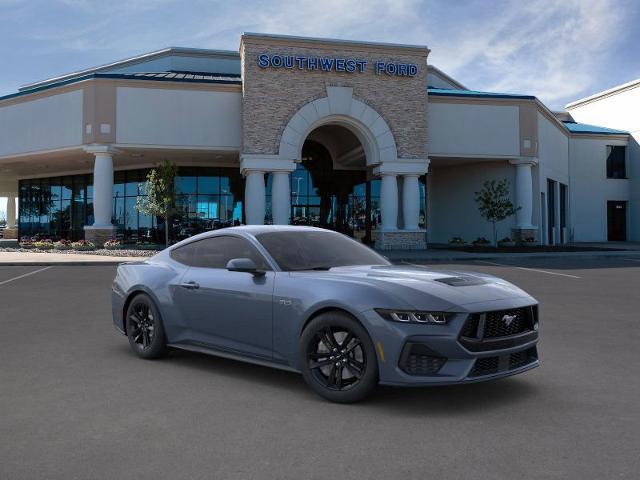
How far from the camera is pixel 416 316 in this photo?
462cm

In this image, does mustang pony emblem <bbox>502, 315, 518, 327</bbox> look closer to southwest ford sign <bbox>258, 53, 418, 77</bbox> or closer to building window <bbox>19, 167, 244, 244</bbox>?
southwest ford sign <bbox>258, 53, 418, 77</bbox>

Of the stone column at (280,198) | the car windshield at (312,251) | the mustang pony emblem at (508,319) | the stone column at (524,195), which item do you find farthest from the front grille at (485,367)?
the stone column at (524,195)

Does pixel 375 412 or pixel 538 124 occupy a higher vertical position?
pixel 538 124

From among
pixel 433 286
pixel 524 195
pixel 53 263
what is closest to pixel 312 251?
pixel 433 286

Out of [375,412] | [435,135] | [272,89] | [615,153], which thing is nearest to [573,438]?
[375,412]

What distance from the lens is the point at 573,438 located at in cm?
412

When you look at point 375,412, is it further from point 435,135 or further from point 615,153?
point 615,153

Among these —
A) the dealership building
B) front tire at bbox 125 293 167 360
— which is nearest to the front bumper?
front tire at bbox 125 293 167 360

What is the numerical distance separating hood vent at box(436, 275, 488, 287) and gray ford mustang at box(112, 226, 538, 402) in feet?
0.04

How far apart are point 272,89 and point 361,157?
753 centimetres

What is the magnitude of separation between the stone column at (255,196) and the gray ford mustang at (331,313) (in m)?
23.2

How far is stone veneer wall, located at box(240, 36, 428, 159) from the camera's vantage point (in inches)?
1155

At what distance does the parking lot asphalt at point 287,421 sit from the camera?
12.0ft

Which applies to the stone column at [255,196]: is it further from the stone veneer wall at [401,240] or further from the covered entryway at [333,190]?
the covered entryway at [333,190]
